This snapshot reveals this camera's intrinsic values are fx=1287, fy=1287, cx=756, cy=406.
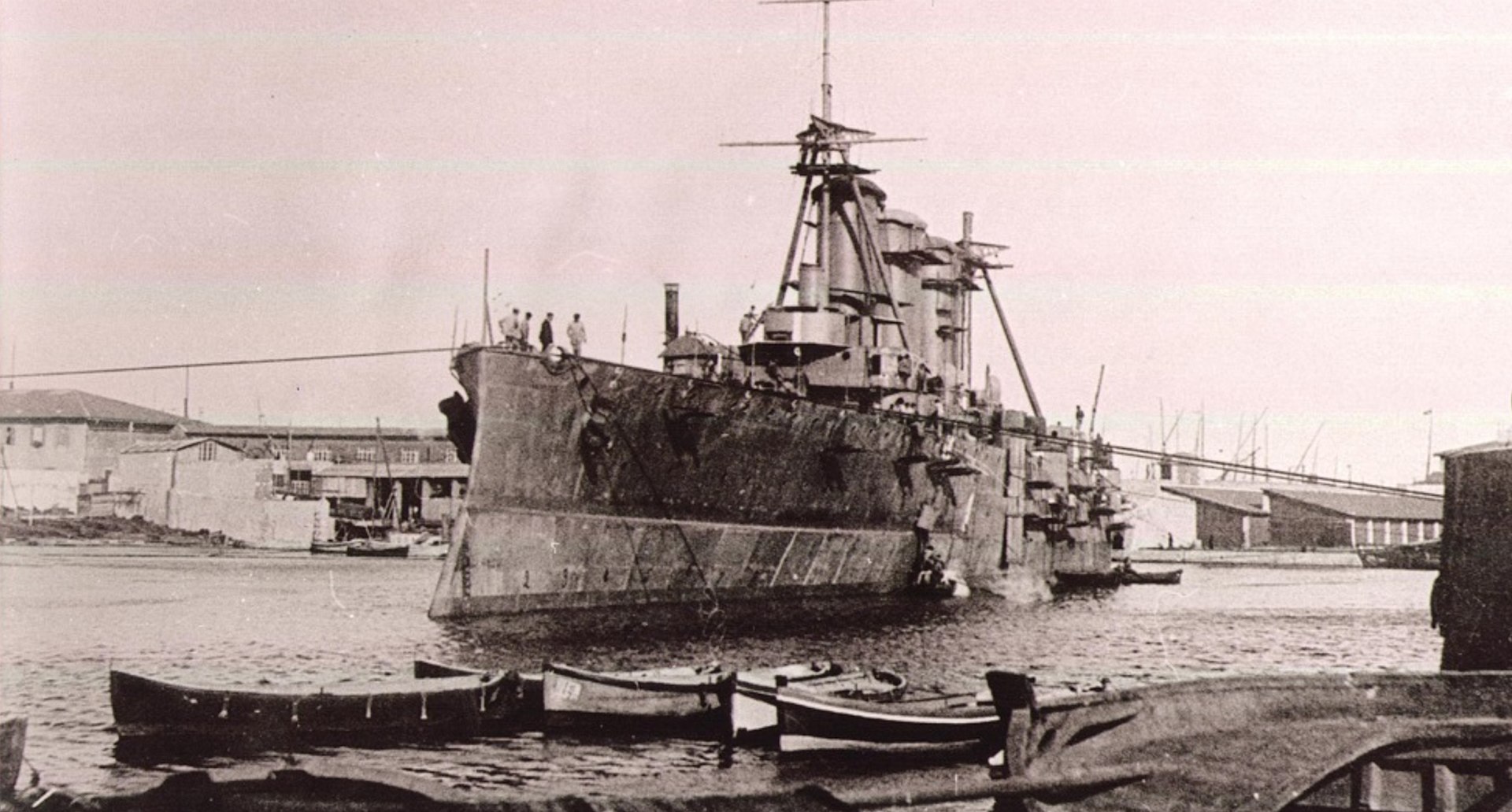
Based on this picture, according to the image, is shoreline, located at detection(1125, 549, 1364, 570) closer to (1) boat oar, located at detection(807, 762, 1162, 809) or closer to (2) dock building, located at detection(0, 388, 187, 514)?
(2) dock building, located at detection(0, 388, 187, 514)

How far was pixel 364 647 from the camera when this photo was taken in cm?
2092

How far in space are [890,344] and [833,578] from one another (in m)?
8.27

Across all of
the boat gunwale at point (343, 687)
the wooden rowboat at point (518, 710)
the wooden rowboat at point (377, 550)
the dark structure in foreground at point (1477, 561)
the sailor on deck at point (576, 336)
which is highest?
the sailor on deck at point (576, 336)

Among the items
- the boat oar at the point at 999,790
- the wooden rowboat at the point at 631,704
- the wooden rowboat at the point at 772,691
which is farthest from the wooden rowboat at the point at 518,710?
the boat oar at the point at 999,790

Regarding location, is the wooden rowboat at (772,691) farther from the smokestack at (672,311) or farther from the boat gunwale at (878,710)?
the smokestack at (672,311)

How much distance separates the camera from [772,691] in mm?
12727

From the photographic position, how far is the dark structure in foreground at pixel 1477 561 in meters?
7.91

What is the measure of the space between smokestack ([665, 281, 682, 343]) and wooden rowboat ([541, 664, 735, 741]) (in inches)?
684

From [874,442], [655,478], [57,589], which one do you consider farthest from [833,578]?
[57,589]

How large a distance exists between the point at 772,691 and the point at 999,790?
804 cm

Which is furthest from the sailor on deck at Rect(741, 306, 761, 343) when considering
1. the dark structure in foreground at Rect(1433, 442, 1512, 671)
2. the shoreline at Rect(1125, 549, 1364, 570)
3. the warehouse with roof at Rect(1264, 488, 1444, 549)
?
the warehouse with roof at Rect(1264, 488, 1444, 549)

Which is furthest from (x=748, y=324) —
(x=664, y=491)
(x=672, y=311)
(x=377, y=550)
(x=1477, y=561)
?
(x=377, y=550)

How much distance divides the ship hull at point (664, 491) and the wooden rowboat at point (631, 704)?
8375mm

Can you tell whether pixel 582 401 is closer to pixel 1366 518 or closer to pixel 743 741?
pixel 743 741
